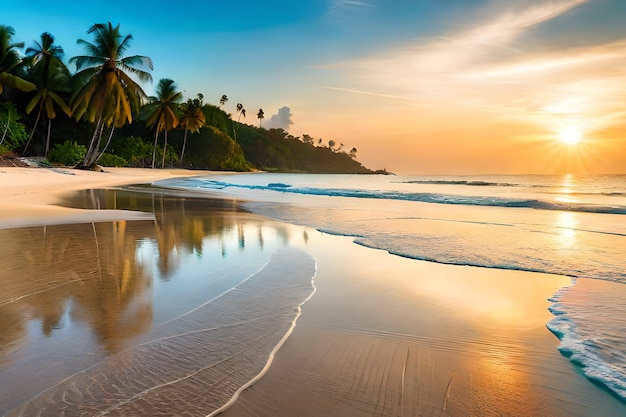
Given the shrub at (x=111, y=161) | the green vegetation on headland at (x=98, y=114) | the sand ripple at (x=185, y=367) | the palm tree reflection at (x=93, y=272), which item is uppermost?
the green vegetation on headland at (x=98, y=114)

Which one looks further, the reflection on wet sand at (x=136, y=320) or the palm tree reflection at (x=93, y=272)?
the palm tree reflection at (x=93, y=272)

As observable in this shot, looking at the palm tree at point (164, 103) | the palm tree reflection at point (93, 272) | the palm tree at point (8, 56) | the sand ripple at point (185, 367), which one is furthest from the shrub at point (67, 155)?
the sand ripple at point (185, 367)

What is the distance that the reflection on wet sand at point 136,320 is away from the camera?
197cm

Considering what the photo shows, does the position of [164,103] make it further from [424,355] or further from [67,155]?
[424,355]

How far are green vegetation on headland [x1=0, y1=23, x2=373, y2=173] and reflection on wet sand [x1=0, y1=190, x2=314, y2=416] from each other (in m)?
27.4

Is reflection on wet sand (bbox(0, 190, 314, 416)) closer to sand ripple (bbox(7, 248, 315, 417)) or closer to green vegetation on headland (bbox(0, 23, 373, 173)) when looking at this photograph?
sand ripple (bbox(7, 248, 315, 417))

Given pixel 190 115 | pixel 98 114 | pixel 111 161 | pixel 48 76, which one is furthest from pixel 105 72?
pixel 190 115

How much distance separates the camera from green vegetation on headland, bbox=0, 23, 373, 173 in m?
28.7

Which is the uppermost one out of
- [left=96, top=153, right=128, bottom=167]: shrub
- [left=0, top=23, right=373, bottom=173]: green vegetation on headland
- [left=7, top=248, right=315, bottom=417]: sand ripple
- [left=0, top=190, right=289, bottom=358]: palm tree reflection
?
[left=0, top=23, right=373, bottom=173]: green vegetation on headland

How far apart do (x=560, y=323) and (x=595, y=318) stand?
385mm

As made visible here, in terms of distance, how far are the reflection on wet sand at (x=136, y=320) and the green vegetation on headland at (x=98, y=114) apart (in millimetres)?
27423

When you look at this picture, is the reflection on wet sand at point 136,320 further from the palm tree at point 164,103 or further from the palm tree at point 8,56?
the palm tree at point 164,103

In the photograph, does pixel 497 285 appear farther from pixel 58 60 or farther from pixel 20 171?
pixel 58 60

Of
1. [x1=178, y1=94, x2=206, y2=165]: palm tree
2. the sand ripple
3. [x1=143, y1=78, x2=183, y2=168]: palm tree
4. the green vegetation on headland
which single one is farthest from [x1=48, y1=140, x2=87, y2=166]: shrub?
the sand ripple
